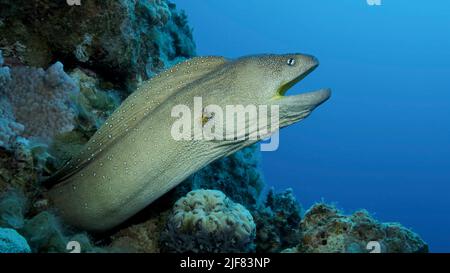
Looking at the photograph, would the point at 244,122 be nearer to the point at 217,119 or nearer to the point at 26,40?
the point at 217,119

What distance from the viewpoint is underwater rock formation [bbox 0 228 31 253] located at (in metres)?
2.23

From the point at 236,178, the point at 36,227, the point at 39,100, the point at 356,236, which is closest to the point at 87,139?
the point at 39,100

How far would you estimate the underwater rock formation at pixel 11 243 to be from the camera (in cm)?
223

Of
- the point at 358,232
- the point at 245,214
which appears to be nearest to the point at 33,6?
the point at 245,214

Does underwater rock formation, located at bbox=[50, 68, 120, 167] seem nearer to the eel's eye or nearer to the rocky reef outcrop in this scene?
the rocky reef outcrop

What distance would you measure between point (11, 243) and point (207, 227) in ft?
4.61

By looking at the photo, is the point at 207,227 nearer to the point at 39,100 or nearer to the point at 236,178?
the point at 39,100

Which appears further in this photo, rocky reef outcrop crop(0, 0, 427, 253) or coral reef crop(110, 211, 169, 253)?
coral reef crop(110, 211, 169, 253)

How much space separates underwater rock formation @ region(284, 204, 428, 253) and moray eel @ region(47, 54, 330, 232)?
89 cm

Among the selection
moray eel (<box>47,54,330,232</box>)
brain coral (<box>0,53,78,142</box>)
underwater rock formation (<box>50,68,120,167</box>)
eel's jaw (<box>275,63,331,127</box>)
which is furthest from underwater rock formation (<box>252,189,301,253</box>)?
brain coral (<box>0,53,78,142</box>)

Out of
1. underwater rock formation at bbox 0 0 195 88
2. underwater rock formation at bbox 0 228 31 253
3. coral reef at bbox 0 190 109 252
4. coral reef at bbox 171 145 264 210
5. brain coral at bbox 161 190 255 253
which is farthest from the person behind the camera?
coral reef at bbox 171 145 264 210

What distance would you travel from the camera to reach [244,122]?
2738mm

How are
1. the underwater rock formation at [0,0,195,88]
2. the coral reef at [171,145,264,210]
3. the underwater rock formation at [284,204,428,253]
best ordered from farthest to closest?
the coral reef at [171,145,264,210]
the underwater rock formation at [0,0,195,88]
the underwater rock formation at [284,204,428,253]
